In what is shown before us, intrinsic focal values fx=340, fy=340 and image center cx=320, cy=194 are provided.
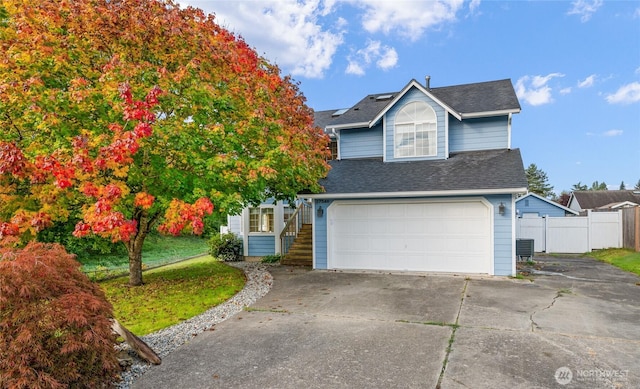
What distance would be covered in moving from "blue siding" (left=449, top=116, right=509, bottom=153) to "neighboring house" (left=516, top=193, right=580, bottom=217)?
14.8 m

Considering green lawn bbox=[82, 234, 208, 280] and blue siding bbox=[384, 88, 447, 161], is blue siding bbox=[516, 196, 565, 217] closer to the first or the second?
blue siding bbox=[384, 88, 447, 161]

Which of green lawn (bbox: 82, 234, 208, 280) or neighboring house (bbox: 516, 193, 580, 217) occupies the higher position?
neighboring house (bbox: 516, 193, 580, 217)

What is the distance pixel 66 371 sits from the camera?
3.21 metres

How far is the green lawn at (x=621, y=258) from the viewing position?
10926mm

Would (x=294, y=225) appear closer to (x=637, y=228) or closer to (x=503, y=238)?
(x=503, y=238)

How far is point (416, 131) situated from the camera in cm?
1157

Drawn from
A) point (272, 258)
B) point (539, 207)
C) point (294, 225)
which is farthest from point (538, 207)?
point (272, 258)

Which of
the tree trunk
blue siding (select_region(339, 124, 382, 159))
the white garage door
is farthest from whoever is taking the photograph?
blue siding (select_region(339, 124, 382, 159))

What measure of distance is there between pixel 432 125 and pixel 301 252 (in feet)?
20.6

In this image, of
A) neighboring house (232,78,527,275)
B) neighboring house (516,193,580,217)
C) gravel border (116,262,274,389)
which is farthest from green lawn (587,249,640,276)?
gravel border (116,262,274,389)

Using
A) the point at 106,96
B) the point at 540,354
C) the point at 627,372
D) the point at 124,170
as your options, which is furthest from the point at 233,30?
the point at 627,372

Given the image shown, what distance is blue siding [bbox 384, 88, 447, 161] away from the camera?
11.3 metres

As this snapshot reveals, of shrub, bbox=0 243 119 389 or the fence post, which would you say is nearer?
shrub, bbox=0 243 119 389

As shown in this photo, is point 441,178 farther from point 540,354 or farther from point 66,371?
point 66,371
